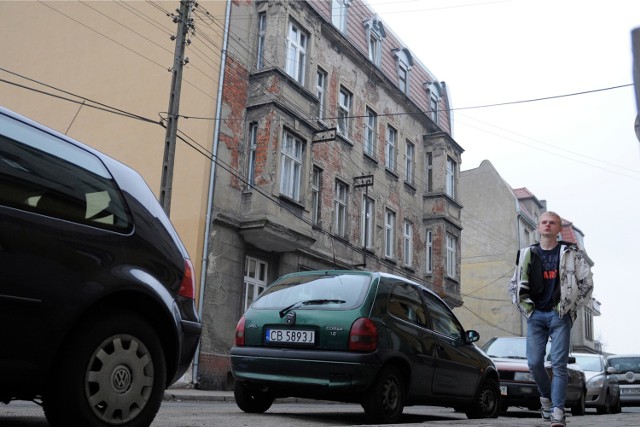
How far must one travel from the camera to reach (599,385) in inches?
592

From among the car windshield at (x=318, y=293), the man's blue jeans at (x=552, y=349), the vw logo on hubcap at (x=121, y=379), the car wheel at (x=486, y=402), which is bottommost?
the car wheel at (x=486, y=402)

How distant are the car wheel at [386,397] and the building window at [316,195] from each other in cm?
1507

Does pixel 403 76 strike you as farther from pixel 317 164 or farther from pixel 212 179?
pixel 212 179

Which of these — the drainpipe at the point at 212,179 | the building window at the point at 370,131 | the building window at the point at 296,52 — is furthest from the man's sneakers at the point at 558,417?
the building window at the point at 370,131

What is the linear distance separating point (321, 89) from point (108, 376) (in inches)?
783

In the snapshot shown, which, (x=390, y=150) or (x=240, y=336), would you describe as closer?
(x=240, y=336)

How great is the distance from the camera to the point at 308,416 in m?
7.24

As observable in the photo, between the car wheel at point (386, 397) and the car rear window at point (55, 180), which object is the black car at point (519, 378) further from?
the car rear window at point (55, 180)

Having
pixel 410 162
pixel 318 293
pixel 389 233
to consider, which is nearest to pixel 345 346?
pixel 318 293

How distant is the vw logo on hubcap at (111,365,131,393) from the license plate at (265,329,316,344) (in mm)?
2835

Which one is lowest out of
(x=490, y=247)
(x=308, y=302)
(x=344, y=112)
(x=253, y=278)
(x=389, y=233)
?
(x=308, y=302)

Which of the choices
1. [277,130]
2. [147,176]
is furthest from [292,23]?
[147,176]

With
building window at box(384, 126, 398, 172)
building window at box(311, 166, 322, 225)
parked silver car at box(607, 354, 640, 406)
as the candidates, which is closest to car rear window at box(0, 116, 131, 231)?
building window at box(311, 166, 322, 225)

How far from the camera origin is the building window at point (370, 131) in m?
25.7
